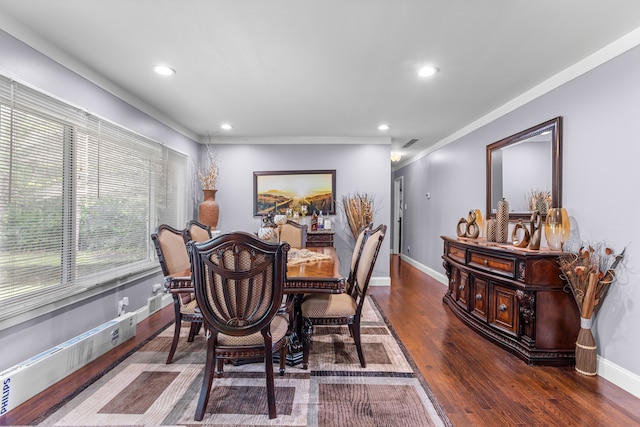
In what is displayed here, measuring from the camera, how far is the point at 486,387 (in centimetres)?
211

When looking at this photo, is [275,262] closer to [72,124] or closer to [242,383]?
[242,383]

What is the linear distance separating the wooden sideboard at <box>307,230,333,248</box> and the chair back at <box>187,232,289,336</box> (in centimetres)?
296

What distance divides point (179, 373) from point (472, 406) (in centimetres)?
197

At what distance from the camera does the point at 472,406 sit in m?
1.90

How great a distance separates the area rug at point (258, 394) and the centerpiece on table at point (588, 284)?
1246 millimetres

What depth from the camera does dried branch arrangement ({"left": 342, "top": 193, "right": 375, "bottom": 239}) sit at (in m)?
4.89

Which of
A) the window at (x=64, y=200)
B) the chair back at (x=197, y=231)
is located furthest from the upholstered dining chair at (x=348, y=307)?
the window at (x=64, y=200)

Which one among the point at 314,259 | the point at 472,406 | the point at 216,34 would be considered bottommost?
the point at 472,406

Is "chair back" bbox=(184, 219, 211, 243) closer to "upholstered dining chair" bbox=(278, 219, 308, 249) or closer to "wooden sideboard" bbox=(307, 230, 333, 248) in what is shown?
"upholstered dining chair" bbox=(278, 219, 308, 249)

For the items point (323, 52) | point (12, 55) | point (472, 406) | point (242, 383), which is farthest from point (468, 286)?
point (12, 55)

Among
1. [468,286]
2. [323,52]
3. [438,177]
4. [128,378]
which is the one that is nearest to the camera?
[128,378]

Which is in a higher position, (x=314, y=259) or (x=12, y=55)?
(x=12, y=55)

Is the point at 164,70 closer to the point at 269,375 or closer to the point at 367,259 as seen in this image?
the point at 367,259

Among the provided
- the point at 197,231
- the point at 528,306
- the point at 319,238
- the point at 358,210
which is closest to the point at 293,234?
the point at 319,238
